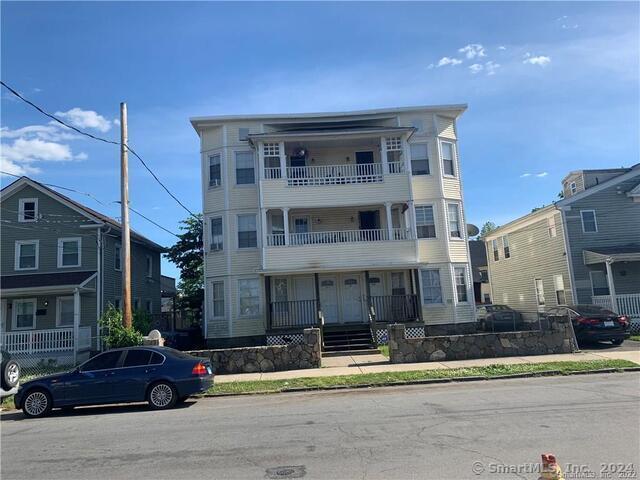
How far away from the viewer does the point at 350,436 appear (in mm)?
7234

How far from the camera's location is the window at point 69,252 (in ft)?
81.9

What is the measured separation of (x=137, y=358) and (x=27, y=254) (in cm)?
1769

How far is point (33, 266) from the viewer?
2483 cm

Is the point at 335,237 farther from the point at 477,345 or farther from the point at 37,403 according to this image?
the point at 37,403

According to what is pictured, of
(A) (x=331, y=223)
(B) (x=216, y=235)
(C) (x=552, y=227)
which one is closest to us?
(B) (x=216, y=235)

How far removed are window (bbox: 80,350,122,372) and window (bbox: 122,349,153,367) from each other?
203 millimetres

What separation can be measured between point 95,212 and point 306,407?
21.9 m

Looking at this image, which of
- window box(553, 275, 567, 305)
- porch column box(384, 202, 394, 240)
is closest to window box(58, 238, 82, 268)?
porch column box(384, 202, 394, 240)

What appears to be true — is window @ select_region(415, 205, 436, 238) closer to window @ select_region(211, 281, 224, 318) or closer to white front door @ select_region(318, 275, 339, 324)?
white front door @ select_region(318, 275, 339, 324)

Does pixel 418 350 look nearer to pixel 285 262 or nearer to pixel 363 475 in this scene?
pixel 285 262

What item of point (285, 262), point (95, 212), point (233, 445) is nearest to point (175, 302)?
point (95, 212)

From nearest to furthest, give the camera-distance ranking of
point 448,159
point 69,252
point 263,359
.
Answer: point 263,359, point 448,159, point 69,252

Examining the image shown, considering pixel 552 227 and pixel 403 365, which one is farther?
pixel 552 227

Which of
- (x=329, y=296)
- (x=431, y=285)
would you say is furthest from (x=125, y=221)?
(x=431, y=285)
